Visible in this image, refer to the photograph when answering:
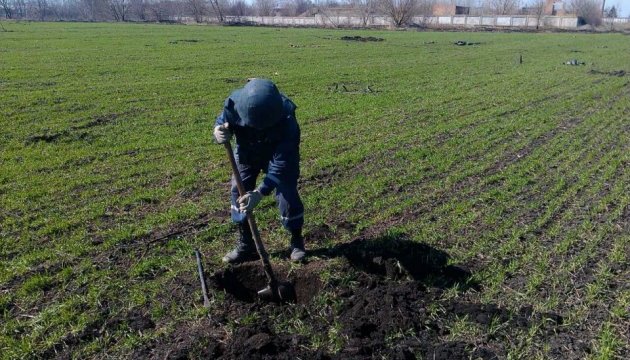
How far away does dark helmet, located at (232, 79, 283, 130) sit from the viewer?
4430 millimetres

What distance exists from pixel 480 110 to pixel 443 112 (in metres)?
1.07

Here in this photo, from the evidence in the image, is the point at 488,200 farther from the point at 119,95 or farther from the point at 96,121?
the point at 119,95

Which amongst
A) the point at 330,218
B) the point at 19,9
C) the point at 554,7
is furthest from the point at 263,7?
the point at 330,218

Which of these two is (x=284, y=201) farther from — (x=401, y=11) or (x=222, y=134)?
(x=401, y=11)

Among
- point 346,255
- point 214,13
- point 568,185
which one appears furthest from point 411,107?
point 214,13

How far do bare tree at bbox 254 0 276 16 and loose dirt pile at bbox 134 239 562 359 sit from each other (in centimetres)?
11770

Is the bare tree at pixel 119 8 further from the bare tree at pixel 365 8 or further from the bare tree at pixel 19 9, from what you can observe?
the bare tree at pixel 365 8

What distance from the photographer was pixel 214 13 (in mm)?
93375

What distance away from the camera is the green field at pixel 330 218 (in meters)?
4.35

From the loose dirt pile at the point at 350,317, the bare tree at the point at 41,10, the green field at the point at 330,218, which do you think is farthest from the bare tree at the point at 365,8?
the loose dirt pile at the point at 350,317

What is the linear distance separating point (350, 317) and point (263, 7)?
120 metres

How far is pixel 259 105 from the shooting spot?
14.5 feet

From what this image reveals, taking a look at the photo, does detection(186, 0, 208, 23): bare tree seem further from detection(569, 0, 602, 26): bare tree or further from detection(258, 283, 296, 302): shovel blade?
detection(258, 283, 296, 302): shovel blade

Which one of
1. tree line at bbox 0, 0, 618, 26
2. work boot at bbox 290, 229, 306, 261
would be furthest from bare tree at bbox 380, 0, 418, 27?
work boot at bbox 290, 229, 306, 261
